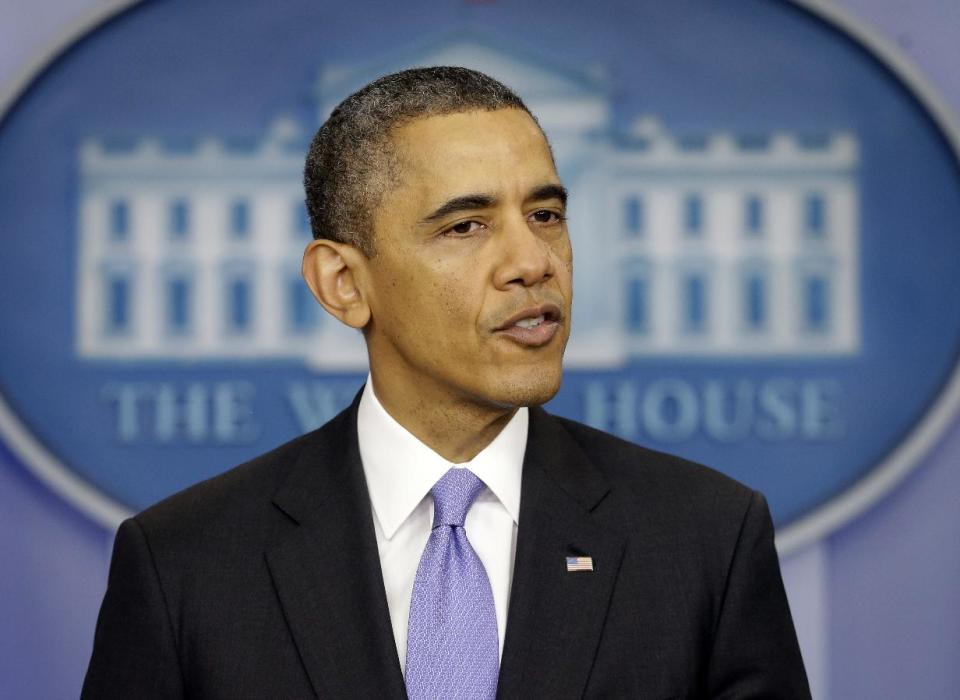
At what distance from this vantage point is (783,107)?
8.78ft

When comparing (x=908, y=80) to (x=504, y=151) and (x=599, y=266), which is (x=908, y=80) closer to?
(x=599, y=266)

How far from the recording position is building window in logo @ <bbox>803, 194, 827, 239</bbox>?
105 inches

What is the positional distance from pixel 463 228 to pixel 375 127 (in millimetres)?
201

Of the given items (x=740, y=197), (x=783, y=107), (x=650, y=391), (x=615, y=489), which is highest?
(x=783, y=107)

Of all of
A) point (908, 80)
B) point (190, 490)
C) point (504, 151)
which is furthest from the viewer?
point (908, 80)

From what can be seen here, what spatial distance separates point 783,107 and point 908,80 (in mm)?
237

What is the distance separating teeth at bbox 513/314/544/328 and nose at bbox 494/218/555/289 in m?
0.04

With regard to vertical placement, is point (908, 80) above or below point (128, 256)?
above

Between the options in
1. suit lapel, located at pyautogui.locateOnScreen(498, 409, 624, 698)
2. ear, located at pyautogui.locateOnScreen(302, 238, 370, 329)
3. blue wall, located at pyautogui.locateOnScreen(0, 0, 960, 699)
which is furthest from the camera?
blue wall, located at pyautogui.locateOnScreen(0, 0, 960, 699)

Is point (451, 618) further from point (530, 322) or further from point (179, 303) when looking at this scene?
point (179, 303)

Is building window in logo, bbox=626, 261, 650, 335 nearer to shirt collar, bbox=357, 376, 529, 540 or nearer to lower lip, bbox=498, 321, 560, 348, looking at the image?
shirt collar, bbox=357, 376, 529, 540

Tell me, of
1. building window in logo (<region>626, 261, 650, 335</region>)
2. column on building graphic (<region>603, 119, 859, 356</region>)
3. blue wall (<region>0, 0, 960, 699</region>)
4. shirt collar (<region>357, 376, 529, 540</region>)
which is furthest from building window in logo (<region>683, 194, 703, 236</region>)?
shirt collar (<region>357, 376, 529, 540</region>)

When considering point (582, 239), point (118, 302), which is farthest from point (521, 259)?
point (118, 302)

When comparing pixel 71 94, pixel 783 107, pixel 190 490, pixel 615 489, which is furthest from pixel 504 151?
pixel 71 94
